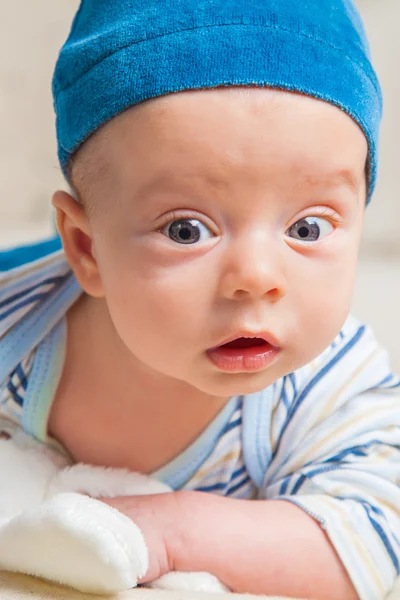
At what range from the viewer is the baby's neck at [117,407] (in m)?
0.92

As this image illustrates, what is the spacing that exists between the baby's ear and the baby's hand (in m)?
0.21

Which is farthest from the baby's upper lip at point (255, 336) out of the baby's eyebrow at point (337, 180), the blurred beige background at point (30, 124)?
the blurred beige background at point (30, 124)

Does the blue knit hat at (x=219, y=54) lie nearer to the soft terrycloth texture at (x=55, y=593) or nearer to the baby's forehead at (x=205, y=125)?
the baby's forehead at (x=205, y=125)

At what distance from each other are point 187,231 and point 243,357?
0.40 ft

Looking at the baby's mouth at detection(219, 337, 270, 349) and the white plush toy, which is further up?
the baby's mouth at detection(219, 337, 270, 349)

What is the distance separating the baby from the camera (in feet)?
2.22

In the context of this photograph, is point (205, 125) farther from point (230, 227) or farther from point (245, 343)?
point (245, 343)

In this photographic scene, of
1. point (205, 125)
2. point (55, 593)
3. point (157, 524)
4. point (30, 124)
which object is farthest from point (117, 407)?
point (30, 124)

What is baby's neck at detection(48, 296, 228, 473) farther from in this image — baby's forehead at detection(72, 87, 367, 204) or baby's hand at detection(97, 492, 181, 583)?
baby's forehead at detection(72, 87, 367, 204)

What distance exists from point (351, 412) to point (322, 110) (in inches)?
13.6

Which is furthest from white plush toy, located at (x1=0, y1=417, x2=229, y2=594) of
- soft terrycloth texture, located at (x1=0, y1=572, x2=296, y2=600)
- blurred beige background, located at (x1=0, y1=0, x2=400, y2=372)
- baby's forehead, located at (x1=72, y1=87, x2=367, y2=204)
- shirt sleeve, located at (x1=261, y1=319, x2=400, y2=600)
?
blurred beige background, located at (x1=0, y1=0, x2=400, y2=372)

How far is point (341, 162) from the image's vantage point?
702 millimetres

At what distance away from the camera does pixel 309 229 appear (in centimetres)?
71

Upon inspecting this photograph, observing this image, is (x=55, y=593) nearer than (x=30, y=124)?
Yes
